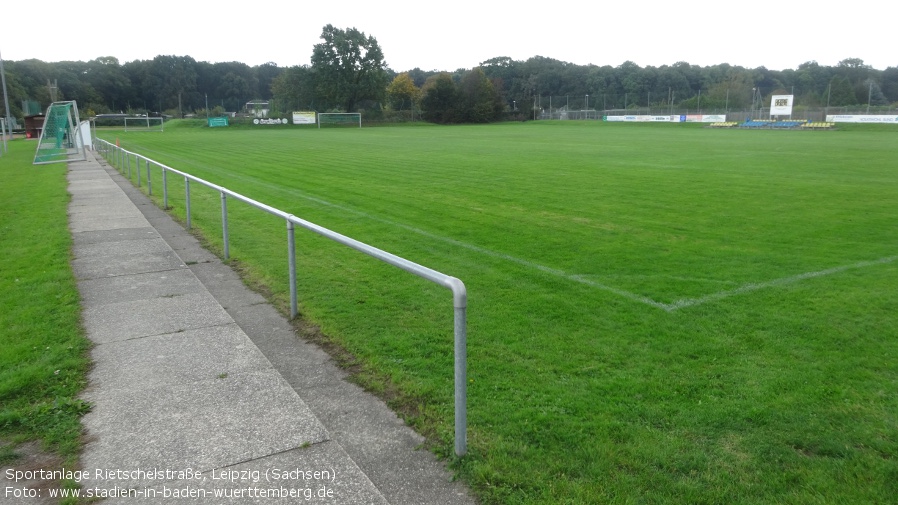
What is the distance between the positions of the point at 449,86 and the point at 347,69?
1680cm

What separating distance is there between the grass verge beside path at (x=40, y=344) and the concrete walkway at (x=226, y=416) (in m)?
0.14

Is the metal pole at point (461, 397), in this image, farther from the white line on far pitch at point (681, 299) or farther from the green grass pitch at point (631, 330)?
the white line on far pitch at point (681, 299)

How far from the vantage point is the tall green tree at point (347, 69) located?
96688 mm

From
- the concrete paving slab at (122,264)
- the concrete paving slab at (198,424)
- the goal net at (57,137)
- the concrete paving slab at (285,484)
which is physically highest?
the goal net at (57,137)

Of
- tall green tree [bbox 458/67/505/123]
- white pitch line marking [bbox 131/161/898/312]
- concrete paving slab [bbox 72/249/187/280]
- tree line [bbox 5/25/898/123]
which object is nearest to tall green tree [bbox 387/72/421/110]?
tree line [bbox 5/25/898/123]

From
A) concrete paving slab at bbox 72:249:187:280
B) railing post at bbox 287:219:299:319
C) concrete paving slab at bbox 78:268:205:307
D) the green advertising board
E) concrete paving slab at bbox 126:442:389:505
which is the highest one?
the green advertising board

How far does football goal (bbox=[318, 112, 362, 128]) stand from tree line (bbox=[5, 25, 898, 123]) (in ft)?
20.4

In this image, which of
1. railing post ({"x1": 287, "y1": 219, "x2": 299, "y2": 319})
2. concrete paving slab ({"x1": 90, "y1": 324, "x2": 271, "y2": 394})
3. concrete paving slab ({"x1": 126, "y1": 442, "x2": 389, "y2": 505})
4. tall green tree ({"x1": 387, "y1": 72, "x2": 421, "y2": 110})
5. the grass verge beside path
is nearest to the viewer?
concrete paving slab ({"x1": 126, "y1": 442, "x2": 389, "y2": 505})

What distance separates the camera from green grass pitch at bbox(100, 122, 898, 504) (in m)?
3.45

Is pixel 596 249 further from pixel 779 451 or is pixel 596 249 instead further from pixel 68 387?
pixel 68 387

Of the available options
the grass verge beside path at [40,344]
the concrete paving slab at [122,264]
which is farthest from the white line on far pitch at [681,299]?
the grass verge beside path at [40,344]

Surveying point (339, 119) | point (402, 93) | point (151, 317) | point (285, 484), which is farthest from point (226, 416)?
point (402, 93)

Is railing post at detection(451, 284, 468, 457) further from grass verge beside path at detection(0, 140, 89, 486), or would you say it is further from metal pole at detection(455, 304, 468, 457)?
grass verge beside path at detection(0, 140, 89, 486)

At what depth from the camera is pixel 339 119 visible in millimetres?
82750
